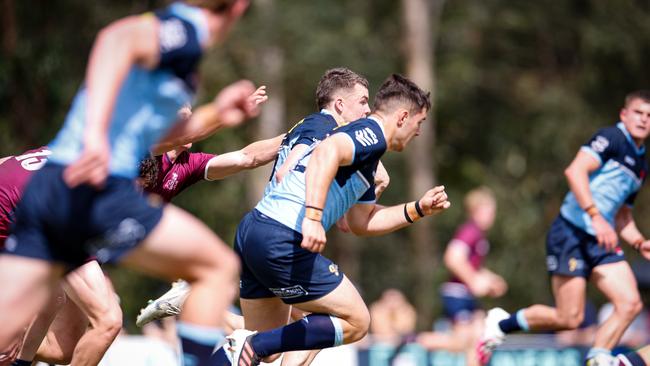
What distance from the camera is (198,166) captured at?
7.93 meters

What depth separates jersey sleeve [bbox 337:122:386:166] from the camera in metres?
6.22

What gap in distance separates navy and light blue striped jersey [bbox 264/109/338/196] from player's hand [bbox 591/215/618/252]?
8.57 ft

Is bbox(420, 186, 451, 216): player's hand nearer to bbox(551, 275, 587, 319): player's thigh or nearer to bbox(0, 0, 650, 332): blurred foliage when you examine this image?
bbox(551, 275, 587, 319): player's thigh

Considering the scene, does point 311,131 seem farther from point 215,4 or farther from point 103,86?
point 103,86

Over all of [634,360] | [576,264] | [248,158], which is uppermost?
[248,158]

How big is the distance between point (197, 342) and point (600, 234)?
4531mm

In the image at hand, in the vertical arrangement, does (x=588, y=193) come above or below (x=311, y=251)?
above

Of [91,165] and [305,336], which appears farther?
[305,336]

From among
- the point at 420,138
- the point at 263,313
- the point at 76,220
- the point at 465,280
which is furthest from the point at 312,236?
the point at 420,138

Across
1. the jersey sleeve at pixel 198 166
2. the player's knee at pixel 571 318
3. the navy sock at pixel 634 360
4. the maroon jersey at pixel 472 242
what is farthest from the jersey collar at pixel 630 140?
the maroon jersey at pixel 472 242

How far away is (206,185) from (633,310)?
54.1ft

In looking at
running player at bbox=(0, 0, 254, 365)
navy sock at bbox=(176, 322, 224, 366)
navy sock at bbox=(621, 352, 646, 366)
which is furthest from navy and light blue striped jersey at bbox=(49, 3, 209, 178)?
navy sock at bbox=(621, 352, 646, 366)

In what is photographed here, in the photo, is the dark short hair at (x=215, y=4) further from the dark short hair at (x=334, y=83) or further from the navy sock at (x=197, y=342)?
A: the dark short hair at (x=334, y=83)

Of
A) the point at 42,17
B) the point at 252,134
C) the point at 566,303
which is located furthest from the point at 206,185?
the point at 566,303
